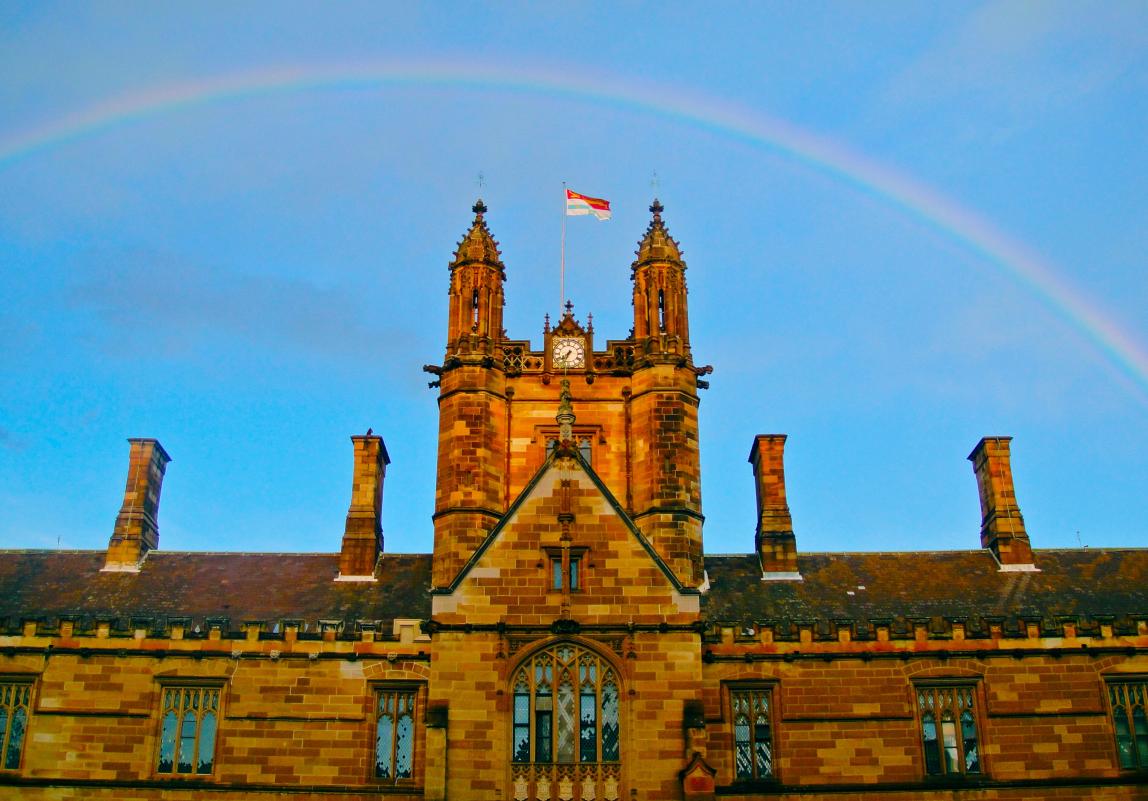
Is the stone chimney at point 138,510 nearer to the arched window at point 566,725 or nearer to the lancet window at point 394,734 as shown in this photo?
the lancet window at point 394,734

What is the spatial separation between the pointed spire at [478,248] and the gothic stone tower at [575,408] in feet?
0.16

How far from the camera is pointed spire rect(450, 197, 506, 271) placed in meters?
40.2

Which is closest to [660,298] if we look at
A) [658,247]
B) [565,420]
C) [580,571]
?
[658,247]

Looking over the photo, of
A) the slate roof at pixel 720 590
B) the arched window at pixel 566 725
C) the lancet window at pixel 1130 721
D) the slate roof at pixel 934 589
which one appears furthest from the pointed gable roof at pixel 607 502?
the lancet window at pixel 1130 721

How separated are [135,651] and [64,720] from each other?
7.81 ft

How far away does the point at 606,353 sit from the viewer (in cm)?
3938

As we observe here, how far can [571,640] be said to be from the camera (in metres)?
27.7

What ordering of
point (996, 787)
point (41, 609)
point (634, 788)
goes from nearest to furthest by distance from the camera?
point (634, 788) → point (996, 787) → point (41, 609)

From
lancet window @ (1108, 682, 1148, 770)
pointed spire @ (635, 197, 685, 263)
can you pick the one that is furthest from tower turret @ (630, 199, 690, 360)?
lancet window @ (1108, 682, 1148, 770)

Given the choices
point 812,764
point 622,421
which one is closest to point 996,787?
point 812,764

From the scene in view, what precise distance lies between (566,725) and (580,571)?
3.45 metres

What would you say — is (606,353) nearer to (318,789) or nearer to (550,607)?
(550,607)

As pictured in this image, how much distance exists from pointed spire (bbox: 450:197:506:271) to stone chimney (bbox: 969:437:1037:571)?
16822 millimetres

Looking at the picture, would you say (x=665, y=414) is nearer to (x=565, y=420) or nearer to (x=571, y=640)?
(x=565, y=420)
